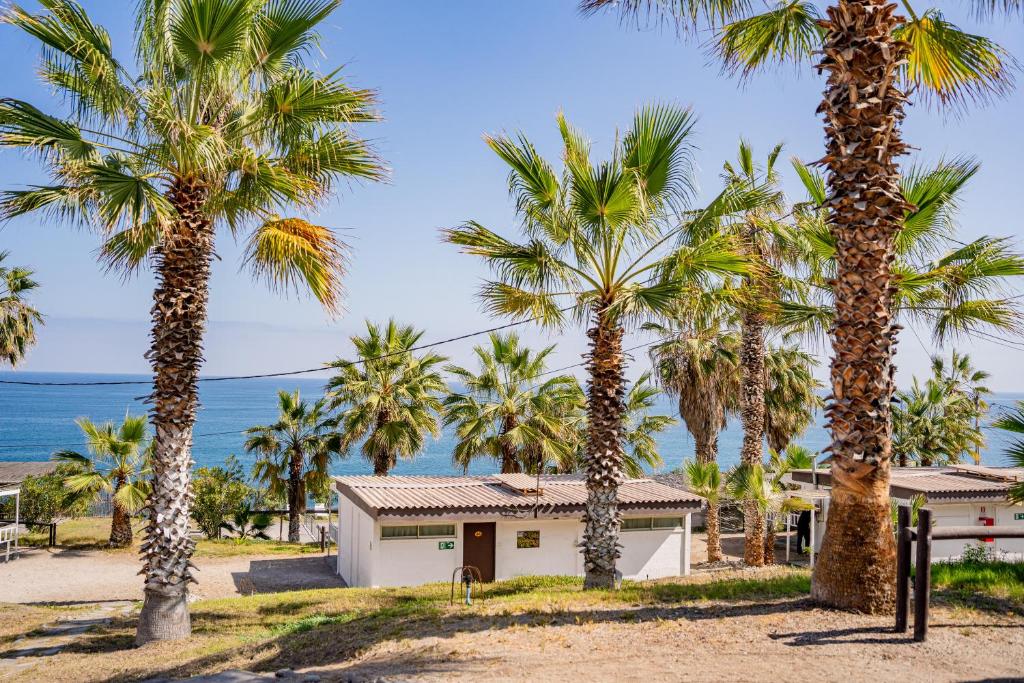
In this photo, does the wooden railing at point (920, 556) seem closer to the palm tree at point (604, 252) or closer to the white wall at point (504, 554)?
the palm tree at point (604, 252)

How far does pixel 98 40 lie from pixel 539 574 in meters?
15.2

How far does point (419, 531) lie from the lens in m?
18.4

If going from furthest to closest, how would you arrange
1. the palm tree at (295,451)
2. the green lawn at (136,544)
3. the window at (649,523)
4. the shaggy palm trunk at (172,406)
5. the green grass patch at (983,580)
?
the palm tree at (295,451) < the green lawn at (136,544) < the window at (649,523) < the shaggy palm trunk at (172,406) < the green grass patch at (983,580)

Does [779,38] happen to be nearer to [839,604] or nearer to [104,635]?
[839,604]

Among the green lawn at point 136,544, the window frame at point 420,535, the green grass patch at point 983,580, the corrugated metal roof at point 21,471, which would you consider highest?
the green grass patch at point 983,580

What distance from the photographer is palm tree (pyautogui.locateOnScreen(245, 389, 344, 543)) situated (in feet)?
92.7

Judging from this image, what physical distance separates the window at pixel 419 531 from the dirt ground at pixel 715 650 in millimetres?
10384

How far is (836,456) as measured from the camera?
23.5 ft

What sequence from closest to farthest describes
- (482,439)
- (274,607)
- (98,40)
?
1. (98,40)
2. (274,607)
3. (482,439)

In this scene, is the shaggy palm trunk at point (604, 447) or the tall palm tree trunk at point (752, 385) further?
the tall palm tree trunk at point (752, 385)

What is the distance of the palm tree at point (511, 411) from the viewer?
2458 centimetres

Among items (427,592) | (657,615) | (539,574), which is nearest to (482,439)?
(539,574)

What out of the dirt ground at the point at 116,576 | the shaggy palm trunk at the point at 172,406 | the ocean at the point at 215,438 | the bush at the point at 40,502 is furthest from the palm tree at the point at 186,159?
the ocean at the point at 215,438

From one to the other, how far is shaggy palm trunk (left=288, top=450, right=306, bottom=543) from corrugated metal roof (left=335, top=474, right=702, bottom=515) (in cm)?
736
